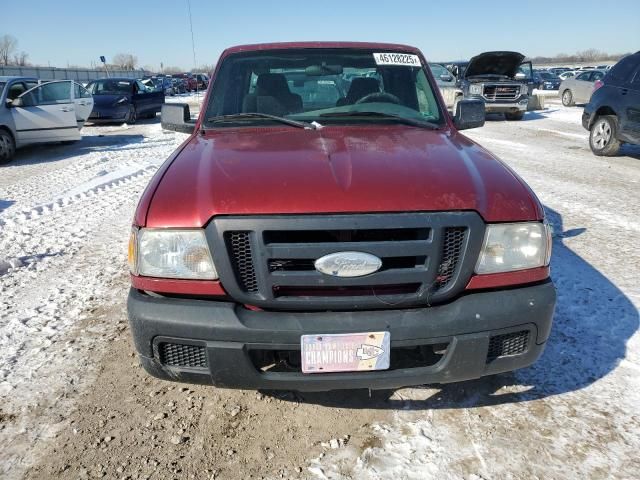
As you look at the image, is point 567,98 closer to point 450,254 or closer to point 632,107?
point 632,107

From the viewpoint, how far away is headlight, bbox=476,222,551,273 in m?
2.01

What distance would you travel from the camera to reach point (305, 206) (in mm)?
1882

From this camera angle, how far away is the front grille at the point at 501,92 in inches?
589

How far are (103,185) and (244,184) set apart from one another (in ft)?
19.9

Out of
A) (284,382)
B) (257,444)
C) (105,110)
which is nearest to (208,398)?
(257,444)

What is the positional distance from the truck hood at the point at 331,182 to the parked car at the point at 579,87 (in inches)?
800

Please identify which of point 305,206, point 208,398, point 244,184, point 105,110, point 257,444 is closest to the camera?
point 305,206

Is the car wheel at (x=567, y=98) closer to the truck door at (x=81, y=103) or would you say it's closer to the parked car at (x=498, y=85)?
the parked car at (x=498, y=85)

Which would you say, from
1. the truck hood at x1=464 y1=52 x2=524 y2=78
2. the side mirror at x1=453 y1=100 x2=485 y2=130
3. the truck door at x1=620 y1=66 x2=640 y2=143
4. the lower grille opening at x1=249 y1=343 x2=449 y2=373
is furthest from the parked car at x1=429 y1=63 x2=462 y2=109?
the lower grille opening at x1=249 y1=343 x2=449 y2=373

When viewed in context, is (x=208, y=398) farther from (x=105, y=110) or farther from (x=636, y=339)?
(x=105, y=110)

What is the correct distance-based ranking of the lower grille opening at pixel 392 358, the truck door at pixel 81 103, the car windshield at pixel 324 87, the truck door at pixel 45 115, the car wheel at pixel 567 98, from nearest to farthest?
1. the lower grille opening at pixel 392 358
2. the car windshield at pixel 324 87
3. the truck door at pixel 45 115
4. the truck door at pixel 81 103
5. the car wheel at pixel 567 98

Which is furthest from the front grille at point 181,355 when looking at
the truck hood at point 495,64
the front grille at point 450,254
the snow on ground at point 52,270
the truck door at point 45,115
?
the truck hood at point 495,64

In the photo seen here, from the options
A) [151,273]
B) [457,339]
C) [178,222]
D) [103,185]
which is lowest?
[103,185]

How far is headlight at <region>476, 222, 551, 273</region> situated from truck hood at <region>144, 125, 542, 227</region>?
49 mm
